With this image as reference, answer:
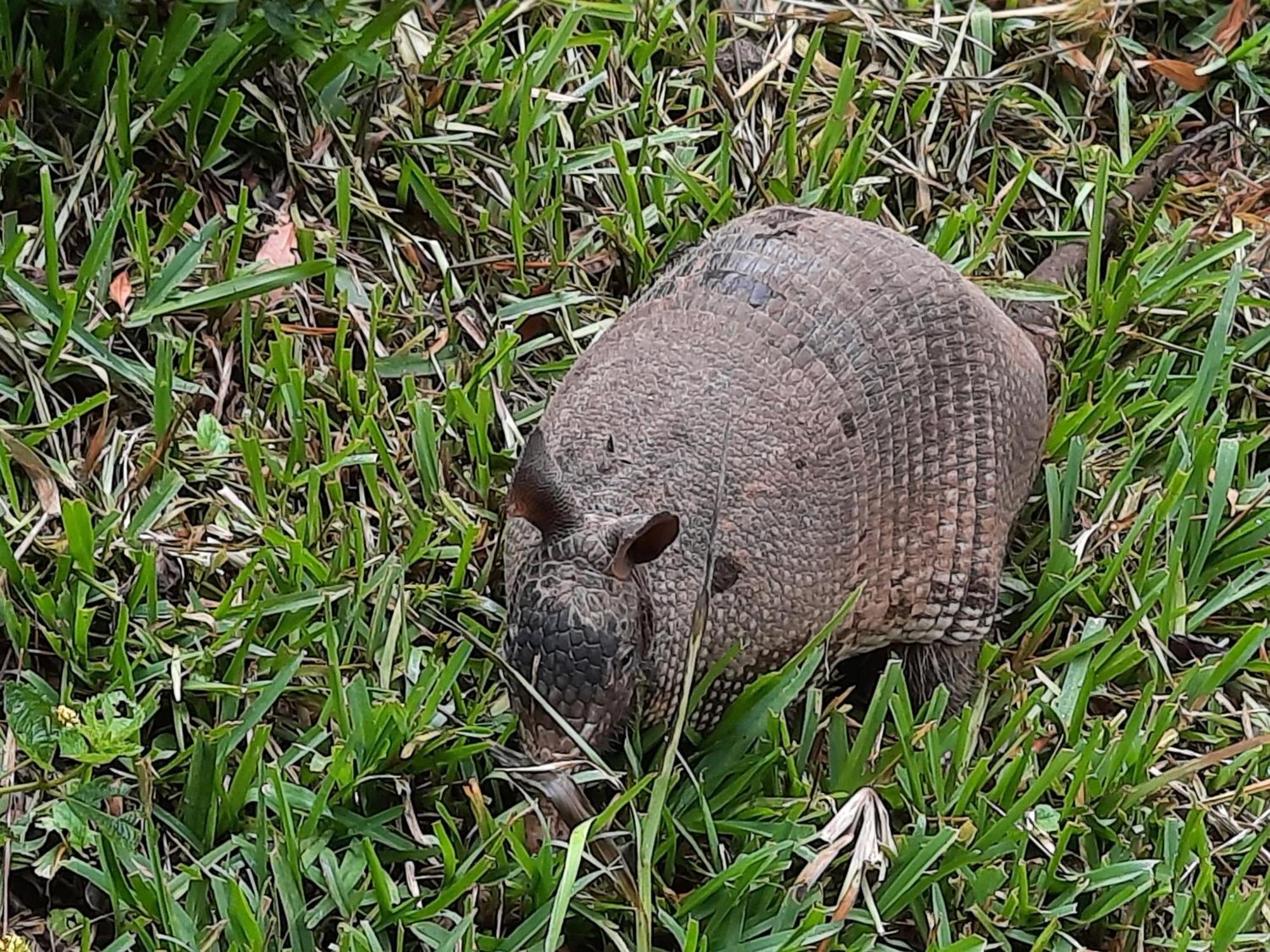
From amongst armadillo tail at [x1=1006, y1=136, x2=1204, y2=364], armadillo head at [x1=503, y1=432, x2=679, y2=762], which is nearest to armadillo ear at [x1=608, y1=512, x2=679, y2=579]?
armadillo head at [x1=503, y1=432, x2=679, y2=762]

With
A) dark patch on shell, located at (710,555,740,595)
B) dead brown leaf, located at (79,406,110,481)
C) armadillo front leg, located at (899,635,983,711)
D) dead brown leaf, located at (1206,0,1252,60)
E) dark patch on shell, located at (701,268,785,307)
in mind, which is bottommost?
armadillo front leg, located at (899,635,983,711)

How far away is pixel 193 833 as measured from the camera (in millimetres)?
2273

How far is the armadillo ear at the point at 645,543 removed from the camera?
2209 mm

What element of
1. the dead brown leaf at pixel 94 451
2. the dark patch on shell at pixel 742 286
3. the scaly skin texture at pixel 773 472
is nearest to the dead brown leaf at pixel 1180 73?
the scaly skin texture at pixel 773 472

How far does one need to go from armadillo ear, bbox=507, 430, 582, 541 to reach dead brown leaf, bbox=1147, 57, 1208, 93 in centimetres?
249

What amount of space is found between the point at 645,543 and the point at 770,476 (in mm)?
393

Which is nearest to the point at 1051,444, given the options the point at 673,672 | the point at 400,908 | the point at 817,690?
the point at 817,690

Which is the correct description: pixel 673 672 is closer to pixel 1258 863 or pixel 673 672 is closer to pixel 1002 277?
pixel 1258 863

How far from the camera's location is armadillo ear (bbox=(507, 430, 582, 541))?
2242mm

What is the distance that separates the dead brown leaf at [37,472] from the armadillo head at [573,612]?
2.51 feet

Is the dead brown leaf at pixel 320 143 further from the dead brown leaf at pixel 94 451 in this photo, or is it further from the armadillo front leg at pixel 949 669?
the armadillo front leg at pixel 949 669

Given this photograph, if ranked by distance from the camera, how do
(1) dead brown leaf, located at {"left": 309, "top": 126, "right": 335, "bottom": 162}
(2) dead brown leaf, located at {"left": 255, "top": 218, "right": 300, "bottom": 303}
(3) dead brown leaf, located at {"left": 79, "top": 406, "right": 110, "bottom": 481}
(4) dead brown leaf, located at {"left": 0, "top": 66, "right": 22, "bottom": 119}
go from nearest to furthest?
(3) dead brown leaf, located at {"left": 79, "top": 406, "right": 110, "bottom": 481}, (4) dead brown leaf, located at {"left": 0, "top": 66, "right": 22, "bottom": 119}, (2) dead brown leaf, located at {"left": 255, "top": 218, "right": 300, "bottom": 303}, (1) dead brown leaf, located at {"left": 309, "top": 126, "right": 335, "bottom": 162}

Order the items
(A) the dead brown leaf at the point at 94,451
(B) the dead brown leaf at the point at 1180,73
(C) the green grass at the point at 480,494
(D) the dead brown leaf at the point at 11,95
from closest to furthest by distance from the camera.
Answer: (C) the green grass at the point at 480,494, (A) the dead brown leaf at the point at 94,451, (D) the dead brown leaf at the point at 11,95, (B) the dead brown leaf at the point at 1180,73

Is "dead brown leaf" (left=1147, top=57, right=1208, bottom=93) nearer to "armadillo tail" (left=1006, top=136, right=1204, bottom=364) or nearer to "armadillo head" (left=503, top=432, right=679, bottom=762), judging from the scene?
"armadillo tail" (left=1006, top=136, right=1204, bottom=364)
